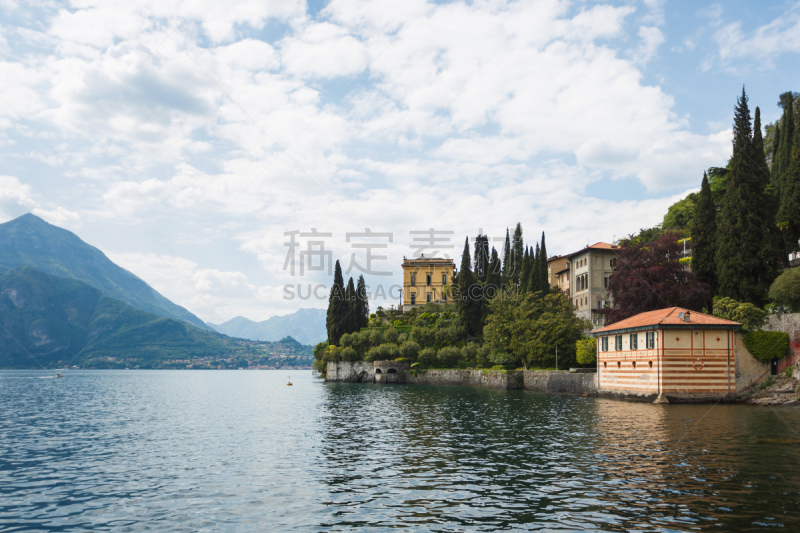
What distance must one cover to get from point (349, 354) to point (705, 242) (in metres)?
67.1

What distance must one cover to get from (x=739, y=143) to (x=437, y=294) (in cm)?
8897

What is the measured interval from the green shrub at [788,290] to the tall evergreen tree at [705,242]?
1129 centimetres

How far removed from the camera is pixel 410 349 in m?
102

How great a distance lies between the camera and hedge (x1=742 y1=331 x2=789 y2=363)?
4831 cm

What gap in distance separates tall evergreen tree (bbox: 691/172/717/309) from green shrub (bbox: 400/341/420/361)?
5177cm

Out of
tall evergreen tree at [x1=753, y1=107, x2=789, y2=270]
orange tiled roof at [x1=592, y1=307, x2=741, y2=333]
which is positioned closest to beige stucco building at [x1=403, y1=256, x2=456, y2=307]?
tall evergreen tree at [x1=753, y1=107, x2=789, y2=270]

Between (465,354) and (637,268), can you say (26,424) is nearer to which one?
(637,268)

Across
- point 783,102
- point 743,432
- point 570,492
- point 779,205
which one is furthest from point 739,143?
point 783,102

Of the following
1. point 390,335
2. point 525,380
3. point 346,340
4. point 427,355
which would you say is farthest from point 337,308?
point 525,380

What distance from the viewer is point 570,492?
18.1 meters

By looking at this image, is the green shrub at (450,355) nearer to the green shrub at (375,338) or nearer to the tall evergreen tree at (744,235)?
the green shrub at (375,338)

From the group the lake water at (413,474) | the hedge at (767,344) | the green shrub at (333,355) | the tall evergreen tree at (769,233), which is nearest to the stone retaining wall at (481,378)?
the green shrub at (333,355)

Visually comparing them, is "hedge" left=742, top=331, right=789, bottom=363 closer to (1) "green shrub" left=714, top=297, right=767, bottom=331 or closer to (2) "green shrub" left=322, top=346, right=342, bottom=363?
(1) "green shrub" left=714, top=297, right=767, bottom=331

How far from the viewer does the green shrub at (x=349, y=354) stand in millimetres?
108188
